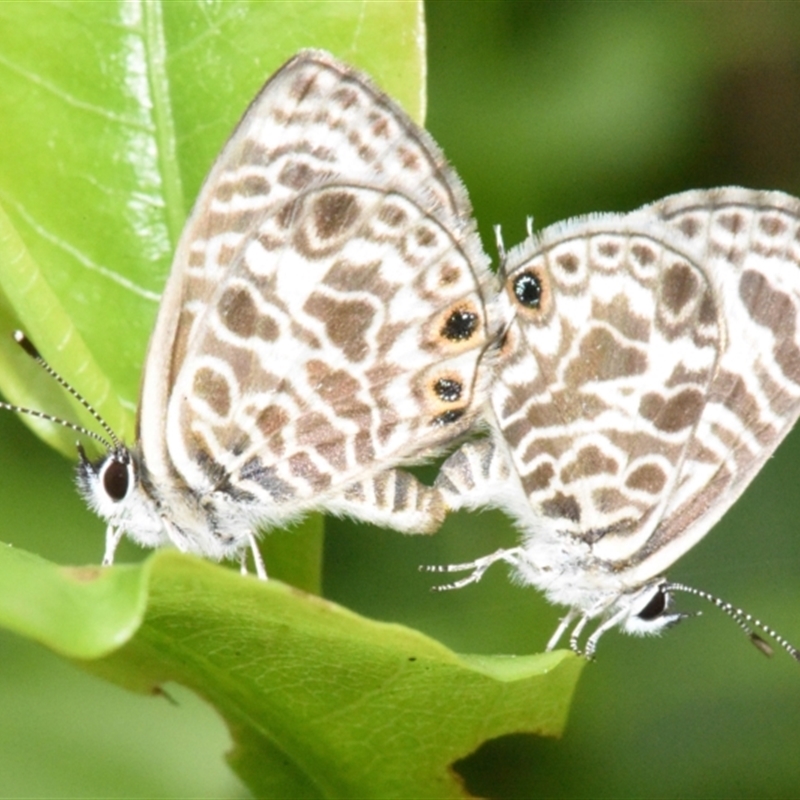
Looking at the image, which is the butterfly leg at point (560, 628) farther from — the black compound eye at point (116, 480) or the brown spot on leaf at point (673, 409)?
the black compound eye at point (116, 480)

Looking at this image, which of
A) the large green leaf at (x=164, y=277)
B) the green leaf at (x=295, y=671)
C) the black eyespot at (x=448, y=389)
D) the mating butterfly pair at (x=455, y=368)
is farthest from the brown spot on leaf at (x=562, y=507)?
the green leaf at (x=295, y=671)

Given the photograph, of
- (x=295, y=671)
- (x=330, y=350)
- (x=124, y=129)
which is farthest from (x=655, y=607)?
(x=124, y=129)

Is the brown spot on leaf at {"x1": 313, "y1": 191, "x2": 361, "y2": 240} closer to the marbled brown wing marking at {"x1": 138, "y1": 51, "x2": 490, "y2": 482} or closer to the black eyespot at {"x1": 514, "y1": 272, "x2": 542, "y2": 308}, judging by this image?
the marbled brown wing marking at {"x1": 138, "y1": 51, "x2": 490, "y2": 482}

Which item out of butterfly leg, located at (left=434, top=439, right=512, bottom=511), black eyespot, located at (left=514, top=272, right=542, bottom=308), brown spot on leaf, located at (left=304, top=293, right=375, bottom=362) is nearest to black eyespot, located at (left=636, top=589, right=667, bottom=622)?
butterfly leg, located at (left=434, top=439, right=512, bottom=511)

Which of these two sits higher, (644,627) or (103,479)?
(103,479)

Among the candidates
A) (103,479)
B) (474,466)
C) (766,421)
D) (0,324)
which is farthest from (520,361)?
(0,324)

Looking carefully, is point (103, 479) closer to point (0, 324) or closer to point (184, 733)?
point (0, 324)
